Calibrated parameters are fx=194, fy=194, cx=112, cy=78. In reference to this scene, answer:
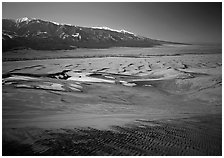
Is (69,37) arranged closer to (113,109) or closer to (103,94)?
(103,94)

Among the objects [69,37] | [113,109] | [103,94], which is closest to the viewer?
[113,109]

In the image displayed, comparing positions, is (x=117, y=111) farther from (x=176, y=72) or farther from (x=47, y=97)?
(x=176, y=72)

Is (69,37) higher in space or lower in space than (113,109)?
higher

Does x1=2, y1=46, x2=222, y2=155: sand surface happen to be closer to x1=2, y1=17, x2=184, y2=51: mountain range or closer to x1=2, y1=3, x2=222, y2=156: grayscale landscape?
x1=2, y1=3, x2=222, y2=156: grayscale landscape

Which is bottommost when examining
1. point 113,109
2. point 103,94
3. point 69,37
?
point 113,109

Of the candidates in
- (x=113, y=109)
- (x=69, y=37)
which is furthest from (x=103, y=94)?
(x=69, y=37)

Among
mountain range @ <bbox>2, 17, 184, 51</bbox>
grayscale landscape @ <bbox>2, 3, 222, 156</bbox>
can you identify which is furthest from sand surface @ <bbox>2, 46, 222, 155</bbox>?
mountain range @ <bbox>2, 17, 184, 51</bbox>

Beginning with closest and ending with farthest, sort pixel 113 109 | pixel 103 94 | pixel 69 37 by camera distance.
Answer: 1. pixel 113 109
2. pixel 103 94
3. pixel 69 37

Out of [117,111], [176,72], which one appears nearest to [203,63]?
[176,72]
